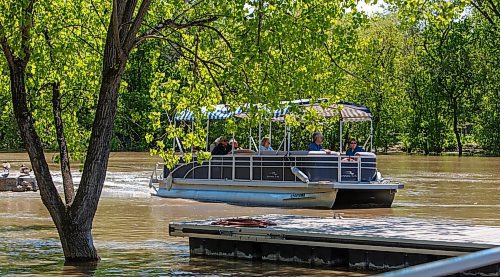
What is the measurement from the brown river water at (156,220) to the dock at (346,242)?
0.29 m

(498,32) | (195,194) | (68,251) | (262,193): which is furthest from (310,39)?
(498,32)

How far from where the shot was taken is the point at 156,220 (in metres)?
23.2

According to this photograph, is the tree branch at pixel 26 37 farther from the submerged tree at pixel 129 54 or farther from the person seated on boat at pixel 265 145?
the person seated on boat at pixel 265 145

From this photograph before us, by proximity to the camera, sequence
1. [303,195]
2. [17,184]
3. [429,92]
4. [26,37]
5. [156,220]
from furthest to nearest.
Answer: [429,92]
[17,184]
[303,195]
[156,220]
[26,37]

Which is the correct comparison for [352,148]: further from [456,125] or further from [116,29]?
[456,125]

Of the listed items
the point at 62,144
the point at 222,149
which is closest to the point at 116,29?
the point at 62,144

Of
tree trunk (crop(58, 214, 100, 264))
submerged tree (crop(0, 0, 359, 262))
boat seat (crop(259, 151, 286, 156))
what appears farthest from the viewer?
boat seat (crop(259, 151, 286, 156))

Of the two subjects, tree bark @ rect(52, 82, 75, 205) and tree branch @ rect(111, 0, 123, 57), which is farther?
tree bark @ rect(52, 82, 75, 205)

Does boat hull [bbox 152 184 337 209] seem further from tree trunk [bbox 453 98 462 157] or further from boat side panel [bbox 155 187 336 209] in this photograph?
tree trunk [bbox 453 98 462 157]

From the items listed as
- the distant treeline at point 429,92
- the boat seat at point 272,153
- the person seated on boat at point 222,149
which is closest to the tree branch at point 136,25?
the boat seat at point 272,153

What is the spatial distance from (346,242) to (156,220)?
1034 cm

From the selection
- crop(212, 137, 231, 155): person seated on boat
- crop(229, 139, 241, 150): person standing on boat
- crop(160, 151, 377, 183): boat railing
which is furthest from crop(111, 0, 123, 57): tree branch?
crop(212, 137, 231, 155): person seated on boat

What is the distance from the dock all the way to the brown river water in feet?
0.95

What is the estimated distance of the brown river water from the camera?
14.1m
